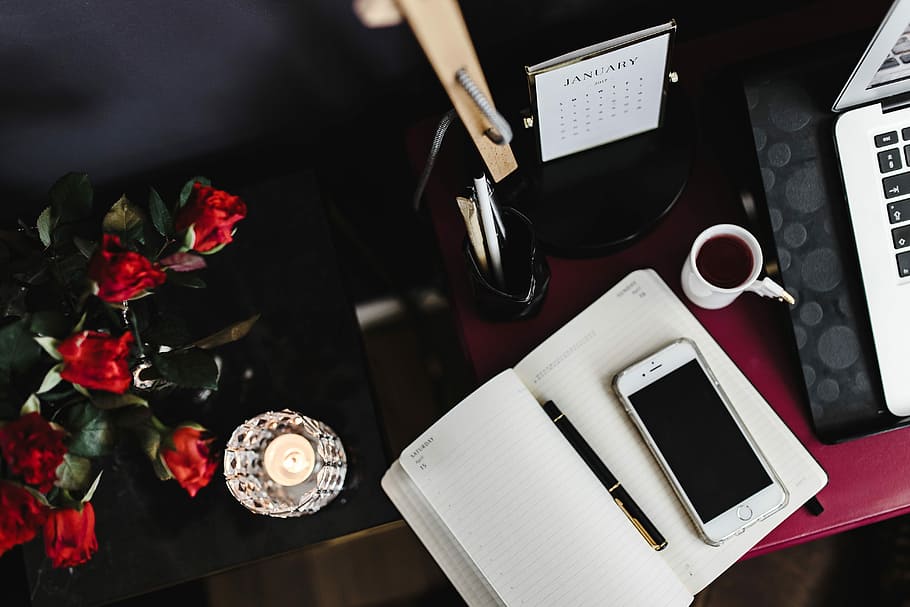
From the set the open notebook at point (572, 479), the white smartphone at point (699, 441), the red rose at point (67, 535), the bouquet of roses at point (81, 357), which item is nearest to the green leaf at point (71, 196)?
the bouquet of roses at point (81, 357)

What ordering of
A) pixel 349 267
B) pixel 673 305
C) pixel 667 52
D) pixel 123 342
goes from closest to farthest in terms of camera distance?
1. pixel 123 342
2. pixel 667 52
3. pixel 673 305
4. pixel 349 267

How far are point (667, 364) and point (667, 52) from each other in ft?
0.85

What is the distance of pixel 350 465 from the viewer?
27.8 inches

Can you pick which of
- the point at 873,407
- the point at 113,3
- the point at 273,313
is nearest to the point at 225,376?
the point at 273,313

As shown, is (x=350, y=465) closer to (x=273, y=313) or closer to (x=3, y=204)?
(x=273, y=313)

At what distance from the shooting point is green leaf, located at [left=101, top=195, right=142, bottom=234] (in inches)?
20.9

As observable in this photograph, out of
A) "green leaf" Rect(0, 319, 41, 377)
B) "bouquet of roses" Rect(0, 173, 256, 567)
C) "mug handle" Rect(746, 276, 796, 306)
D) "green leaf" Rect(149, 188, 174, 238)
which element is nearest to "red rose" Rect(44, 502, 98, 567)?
"bouquet of roses" Rect(0, 173, 256, 567)

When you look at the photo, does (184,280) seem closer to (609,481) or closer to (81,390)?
(81,390)

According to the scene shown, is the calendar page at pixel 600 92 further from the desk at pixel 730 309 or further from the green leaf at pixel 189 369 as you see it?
the green leaf at pixel 189 369

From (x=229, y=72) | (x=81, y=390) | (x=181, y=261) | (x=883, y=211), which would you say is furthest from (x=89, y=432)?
(x=883, y=211)

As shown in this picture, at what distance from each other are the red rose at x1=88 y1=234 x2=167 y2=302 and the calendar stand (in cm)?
34

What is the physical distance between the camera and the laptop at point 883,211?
60cm

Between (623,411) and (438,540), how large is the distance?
200mm

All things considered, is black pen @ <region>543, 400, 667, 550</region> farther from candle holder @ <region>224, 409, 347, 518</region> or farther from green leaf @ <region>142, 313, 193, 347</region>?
green leaf @ <region>142, 313, 193, 347</region>
